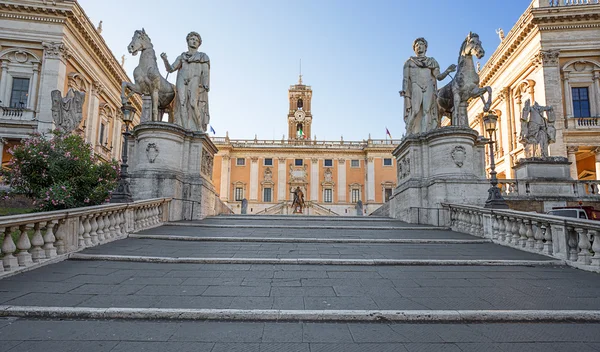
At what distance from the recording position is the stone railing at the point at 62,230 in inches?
185

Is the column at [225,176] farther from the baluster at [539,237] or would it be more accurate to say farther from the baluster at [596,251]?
the baluster at [596,251]

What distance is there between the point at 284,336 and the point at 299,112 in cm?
6622

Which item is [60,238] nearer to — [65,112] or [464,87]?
[464,87]

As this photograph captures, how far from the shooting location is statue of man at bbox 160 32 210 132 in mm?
11562

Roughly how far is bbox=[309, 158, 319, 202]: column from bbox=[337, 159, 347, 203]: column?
11.5 feet

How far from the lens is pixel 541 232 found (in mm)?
6559

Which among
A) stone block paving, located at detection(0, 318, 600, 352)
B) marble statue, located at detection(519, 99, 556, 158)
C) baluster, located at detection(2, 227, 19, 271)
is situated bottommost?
stone block paving, located at detection(0, 318, 600, 352)

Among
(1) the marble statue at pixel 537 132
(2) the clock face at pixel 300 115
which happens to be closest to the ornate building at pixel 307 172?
(2) the clock face at pixel 300 115

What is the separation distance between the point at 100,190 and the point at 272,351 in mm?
8963

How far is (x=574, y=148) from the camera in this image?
77.0ft

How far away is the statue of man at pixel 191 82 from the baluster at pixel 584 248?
10455 millimetres

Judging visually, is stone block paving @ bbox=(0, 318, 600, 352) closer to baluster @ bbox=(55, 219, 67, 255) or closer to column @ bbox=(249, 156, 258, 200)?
baluster @ bbox=(55, 219, 67, 255)

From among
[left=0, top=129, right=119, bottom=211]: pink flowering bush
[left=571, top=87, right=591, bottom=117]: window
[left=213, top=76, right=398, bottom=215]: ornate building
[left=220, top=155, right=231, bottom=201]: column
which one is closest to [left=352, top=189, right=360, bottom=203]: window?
[left=213, top=76, right=398, bottom=215]: ornate building

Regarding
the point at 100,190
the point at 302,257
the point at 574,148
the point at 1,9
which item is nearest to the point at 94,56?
the point at 1,9
